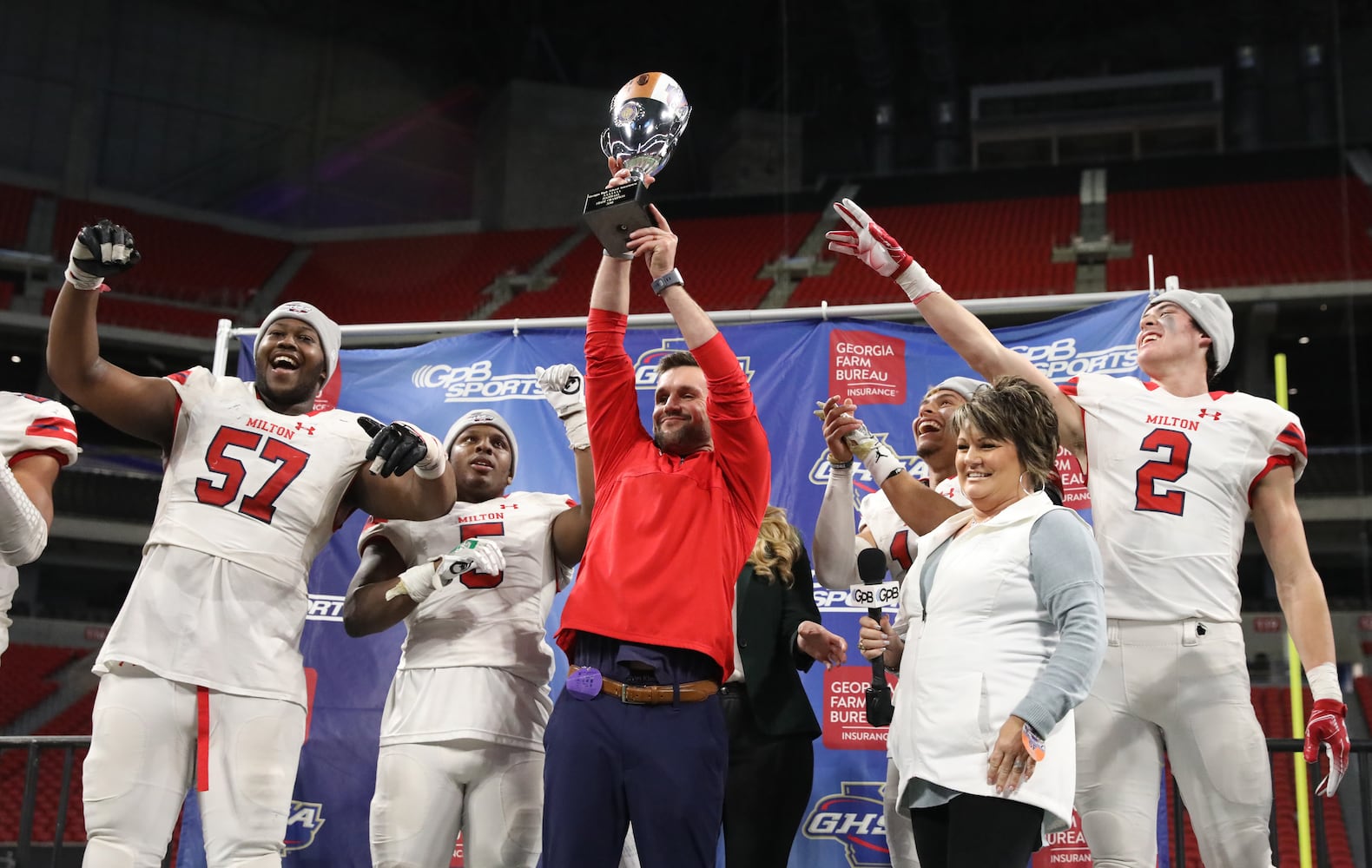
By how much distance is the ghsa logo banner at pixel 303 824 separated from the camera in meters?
4.60

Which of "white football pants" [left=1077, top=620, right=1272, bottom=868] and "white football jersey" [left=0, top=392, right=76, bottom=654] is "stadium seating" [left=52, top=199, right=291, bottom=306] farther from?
"white football pants" [left=1077, top=620, right=1272, bottom=868]

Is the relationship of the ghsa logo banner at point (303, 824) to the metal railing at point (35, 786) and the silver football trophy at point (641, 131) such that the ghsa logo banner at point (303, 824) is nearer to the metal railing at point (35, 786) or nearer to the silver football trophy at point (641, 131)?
the metal railing at point (35, 786)

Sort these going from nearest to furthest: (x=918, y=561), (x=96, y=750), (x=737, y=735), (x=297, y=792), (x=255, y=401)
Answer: (x=918, y=561) → (x=96, y=750) → (x=255, y=401) → (x=737, y=735) → (x=297, y=792)

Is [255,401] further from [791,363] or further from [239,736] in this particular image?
[791,363]

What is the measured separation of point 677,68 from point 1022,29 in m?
5.83

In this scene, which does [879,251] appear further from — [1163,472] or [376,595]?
[376,595]

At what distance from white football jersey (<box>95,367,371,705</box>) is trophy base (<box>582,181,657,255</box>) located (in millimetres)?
1027

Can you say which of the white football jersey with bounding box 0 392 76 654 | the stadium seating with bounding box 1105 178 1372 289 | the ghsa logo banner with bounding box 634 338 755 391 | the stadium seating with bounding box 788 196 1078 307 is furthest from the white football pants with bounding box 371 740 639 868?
the stadium seating with bounding box 1105 178 1372 289

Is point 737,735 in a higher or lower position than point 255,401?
lower

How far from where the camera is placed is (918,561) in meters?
2.72

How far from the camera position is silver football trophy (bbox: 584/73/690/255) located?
3062 millimetres

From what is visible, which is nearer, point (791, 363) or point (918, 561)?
point (918, 561)

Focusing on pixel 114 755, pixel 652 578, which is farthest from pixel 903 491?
pixel 114 755

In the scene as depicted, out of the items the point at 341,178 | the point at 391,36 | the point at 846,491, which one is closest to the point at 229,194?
the point at 341,178
